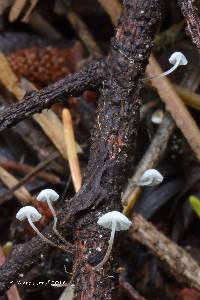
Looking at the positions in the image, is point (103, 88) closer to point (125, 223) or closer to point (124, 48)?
point (124, 48)

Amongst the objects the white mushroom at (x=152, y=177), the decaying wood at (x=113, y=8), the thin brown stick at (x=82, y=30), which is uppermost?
the thin brown stick at (x=82, y=30)

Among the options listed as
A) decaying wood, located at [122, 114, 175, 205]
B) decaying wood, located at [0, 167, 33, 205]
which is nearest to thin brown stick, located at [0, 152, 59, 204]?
decaying wood, located at [0, 167, 33, 205]

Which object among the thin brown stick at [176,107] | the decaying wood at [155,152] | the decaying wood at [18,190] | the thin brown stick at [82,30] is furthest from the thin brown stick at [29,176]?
the thin brown stick at [82,30]

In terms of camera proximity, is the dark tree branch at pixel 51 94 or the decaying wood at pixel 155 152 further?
the decaying wood at pixel 155 152

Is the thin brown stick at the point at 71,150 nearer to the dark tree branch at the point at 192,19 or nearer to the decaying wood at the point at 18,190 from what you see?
the decaying wood at the point at 18,190

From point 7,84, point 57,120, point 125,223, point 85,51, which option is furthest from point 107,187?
point 85,51

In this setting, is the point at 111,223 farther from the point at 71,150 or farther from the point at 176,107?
the point at 176,107
